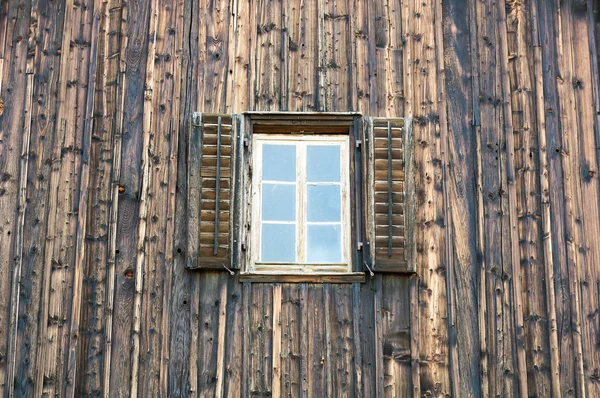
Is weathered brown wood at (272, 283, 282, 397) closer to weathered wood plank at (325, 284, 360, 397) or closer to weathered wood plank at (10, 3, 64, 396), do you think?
weathered wood plank at (325, 284, 360, 397)

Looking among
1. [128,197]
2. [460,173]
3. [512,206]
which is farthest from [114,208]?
[512,206]

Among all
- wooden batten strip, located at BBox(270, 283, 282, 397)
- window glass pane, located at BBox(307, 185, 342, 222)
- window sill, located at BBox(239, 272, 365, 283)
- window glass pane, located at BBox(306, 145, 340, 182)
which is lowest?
wooden batten strip, located at BBox(270, 283, 282, 397)

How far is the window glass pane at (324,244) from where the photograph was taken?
8.34 meters

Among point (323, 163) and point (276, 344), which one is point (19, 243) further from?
point (323, 163)

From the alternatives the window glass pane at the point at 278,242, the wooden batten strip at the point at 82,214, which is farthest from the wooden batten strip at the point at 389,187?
the wooden batten strip at the point at 82,214

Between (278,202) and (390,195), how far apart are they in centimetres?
94

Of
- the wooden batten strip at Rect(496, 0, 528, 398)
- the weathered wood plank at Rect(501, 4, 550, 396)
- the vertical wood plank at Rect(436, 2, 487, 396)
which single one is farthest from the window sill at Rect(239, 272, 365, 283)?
the weathered wood plank at Rect(501, 4, 550, 396)

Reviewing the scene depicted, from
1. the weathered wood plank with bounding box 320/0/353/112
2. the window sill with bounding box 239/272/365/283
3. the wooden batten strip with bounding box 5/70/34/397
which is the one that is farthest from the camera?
the weathered wood plank with bounding box 320/0/353/112

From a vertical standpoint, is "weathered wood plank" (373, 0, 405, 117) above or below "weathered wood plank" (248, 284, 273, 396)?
above

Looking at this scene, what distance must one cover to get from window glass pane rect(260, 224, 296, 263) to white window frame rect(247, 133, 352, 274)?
37 mm

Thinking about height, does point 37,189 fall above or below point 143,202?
above

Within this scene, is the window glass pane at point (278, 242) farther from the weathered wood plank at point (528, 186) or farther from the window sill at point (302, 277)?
the weathered wood plank at point (528, 186)

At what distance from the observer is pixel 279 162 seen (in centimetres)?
859

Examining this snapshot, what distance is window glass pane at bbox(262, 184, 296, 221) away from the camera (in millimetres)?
8453
